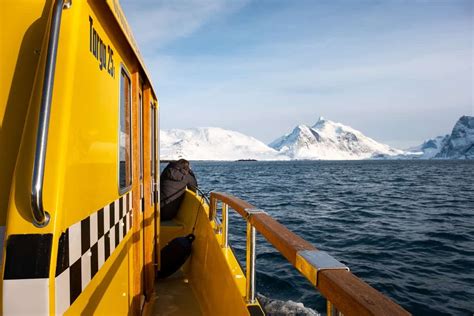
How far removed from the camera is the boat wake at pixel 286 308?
214 inches

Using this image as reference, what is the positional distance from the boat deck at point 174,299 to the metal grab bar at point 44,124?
292cm

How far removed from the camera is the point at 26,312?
1234mm

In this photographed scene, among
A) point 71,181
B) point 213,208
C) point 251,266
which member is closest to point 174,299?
point 213,208

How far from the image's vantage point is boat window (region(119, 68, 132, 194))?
2.71 m

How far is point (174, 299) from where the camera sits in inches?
167

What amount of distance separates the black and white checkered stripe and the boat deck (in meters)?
1.72

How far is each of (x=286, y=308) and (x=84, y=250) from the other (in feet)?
14.9

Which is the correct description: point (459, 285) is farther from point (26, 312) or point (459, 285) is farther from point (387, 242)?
point (26, 312)

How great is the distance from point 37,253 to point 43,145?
366 millimetres

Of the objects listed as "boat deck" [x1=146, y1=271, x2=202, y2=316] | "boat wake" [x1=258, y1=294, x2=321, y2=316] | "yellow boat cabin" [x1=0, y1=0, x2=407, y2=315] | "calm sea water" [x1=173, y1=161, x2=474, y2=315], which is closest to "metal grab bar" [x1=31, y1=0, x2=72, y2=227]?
"yellow boat cabin" [x1=0, y1=0, x2=407, y2=315]

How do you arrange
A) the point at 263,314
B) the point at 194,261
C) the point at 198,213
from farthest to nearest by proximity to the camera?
1. the point at 198,213
2. the point at 194,261
3. the point at 263,314

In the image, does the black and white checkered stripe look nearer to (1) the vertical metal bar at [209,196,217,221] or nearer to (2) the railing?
(2) the railing

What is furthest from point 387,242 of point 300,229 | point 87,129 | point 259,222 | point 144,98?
point 87,129

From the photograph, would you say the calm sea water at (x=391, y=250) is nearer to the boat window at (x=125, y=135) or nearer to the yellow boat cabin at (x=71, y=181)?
the boat window at (x=125, y=135)
